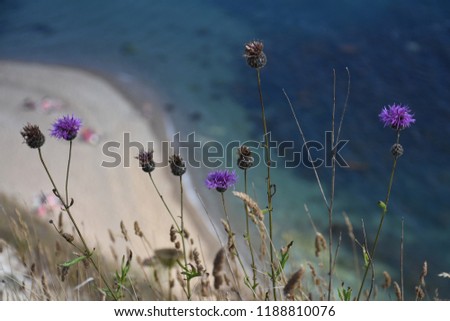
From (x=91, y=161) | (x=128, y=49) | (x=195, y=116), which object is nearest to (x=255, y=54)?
(x=91, y=161)

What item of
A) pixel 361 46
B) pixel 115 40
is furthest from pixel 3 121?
pixel 361 46

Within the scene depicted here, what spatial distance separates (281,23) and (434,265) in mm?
4443

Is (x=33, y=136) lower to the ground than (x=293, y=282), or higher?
higher

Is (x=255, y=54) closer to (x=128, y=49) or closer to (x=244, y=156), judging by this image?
(x=244, y=156)

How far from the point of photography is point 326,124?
24.4ft

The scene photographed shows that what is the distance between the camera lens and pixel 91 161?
22.8ft

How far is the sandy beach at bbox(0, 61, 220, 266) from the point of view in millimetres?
6195

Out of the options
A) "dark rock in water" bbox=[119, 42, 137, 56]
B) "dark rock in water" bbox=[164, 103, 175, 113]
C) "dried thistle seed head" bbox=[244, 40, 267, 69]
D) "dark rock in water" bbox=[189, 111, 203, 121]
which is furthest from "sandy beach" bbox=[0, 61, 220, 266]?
"dried thistle seed head" bbox=[244, 40, 267, 69]

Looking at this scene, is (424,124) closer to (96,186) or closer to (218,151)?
(218,151)

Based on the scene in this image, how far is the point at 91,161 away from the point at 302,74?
3.02 meters

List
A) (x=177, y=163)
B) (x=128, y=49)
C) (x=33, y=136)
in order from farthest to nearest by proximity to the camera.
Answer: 1. (x=128, y=49)
2. (x=177, y=163)
3. (x=33, y=136)

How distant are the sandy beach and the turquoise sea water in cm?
37

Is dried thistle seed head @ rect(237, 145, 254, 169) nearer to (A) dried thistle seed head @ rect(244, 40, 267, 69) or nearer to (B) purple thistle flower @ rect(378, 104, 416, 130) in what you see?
(A) dried thistle seed head @ rect(244, 40, 267, 69)
